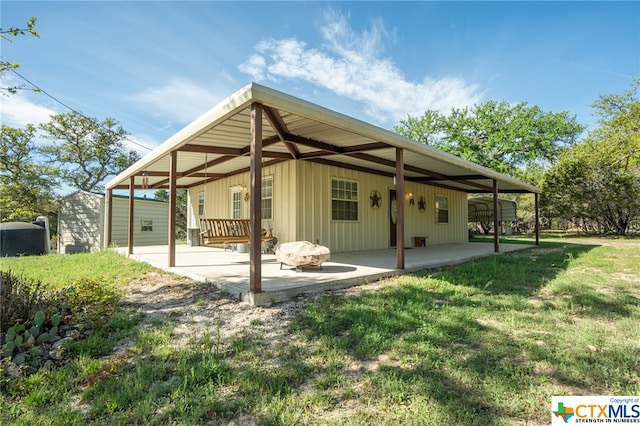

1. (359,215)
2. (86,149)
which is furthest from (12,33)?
(86,149)

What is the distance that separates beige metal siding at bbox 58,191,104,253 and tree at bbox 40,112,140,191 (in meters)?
Result: 6.41

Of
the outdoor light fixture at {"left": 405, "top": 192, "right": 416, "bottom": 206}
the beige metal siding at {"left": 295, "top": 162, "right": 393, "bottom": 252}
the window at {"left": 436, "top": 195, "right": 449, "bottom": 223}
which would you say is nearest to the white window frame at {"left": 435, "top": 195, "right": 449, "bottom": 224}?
the window at {"left": 436, "top": 195, "right": 449, "bottom": 223}

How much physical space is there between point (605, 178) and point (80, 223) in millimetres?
24242

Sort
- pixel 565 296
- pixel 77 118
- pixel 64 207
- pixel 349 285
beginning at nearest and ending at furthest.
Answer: pixel 565 296, pixel 349 285, pixel 64 207, pixel 77 118

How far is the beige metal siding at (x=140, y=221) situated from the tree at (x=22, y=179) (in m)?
6.39

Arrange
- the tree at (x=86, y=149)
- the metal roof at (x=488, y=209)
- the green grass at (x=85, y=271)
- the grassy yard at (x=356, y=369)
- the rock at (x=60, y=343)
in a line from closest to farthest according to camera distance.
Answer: the grassy yard at (x=356, y=369) < the rock at (x=60, y=343) < the green grass at (x=85, y=271) < the tree at (x=86, y=149) < the metal roof at (x=488, y=209)

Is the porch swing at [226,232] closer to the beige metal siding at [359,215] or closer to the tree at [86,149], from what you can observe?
the beige metal siding at [359,215]

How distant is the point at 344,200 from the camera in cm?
848

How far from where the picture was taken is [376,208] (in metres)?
9.33

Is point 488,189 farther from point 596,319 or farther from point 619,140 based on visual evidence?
point 619,140

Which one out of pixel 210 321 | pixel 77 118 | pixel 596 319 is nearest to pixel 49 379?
pixel 210 321

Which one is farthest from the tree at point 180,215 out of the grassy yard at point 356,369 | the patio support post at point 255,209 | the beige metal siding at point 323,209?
the grassy yard at point 356,369

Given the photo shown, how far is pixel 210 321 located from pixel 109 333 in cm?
85

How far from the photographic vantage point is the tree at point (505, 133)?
62.1 ft
